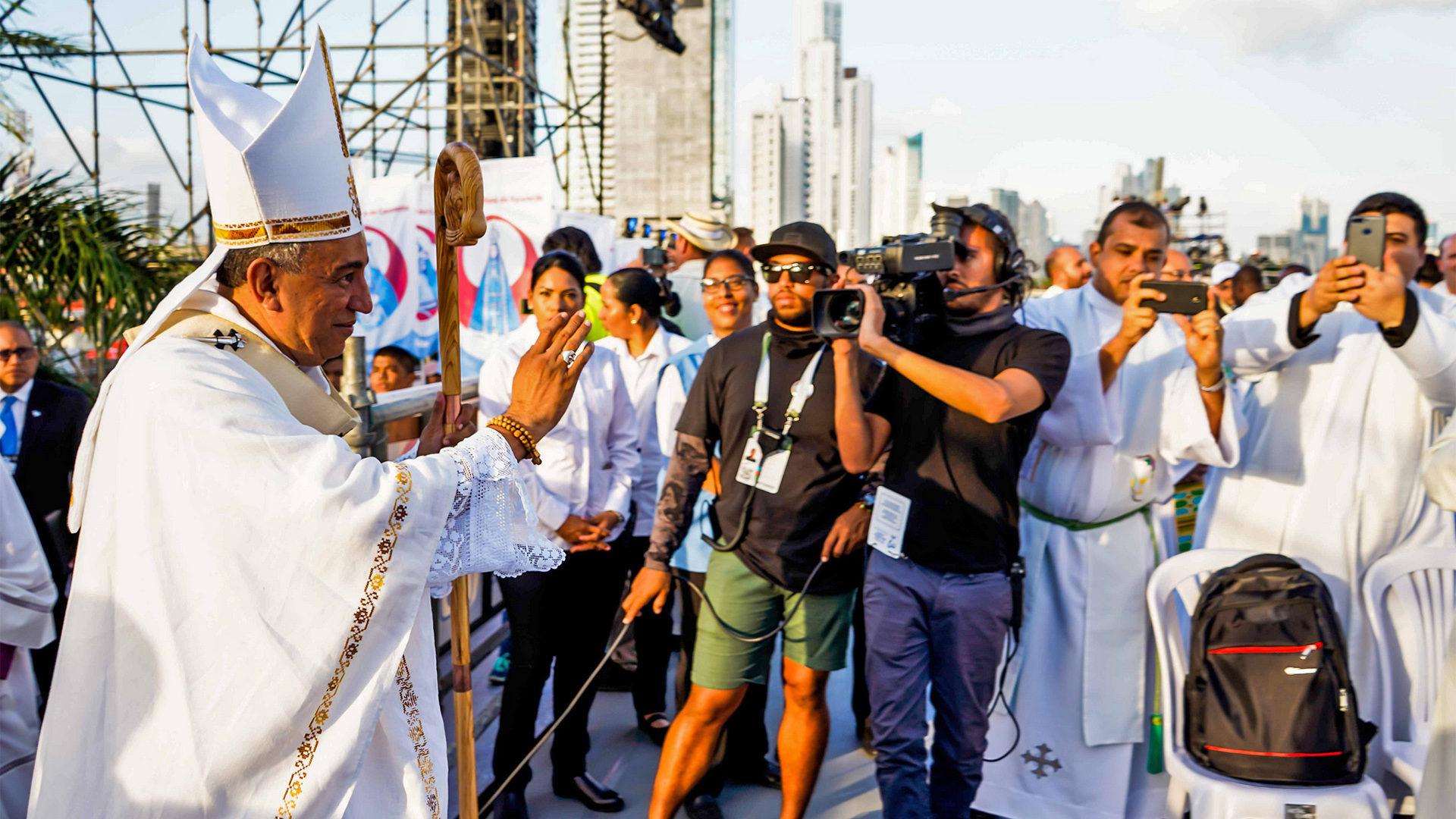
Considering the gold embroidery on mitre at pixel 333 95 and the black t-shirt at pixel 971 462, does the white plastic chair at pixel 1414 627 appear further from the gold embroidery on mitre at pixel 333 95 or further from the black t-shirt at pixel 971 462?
the gold embroidery on mitre at pixel 333 95

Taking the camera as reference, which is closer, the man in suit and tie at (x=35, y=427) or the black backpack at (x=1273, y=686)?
the black backpack at (x=1273, y=686)

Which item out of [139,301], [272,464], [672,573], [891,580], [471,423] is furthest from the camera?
[139,301]

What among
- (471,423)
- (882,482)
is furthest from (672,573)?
(471,423)

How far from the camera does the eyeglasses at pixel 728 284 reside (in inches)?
162

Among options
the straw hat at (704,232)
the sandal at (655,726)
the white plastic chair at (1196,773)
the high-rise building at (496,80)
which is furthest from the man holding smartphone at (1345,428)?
the high-rise building at (496,80)

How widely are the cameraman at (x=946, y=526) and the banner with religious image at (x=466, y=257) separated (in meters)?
3.67

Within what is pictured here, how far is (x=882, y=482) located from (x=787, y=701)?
730mm

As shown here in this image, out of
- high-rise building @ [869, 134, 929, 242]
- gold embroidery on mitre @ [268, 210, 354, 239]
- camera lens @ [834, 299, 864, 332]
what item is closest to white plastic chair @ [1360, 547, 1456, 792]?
camera lens @ [834, 299, 864, 332]

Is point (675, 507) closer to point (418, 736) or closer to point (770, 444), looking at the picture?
point (770, 444)

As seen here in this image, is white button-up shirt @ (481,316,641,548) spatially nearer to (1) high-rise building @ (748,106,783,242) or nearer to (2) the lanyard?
(2) the lanyard

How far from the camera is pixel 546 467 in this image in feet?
12.0

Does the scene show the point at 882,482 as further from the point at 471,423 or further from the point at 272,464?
the point at 272,464

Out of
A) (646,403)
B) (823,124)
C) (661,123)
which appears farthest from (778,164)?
(646,403)

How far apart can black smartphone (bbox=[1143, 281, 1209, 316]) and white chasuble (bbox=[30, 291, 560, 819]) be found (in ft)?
6.96
